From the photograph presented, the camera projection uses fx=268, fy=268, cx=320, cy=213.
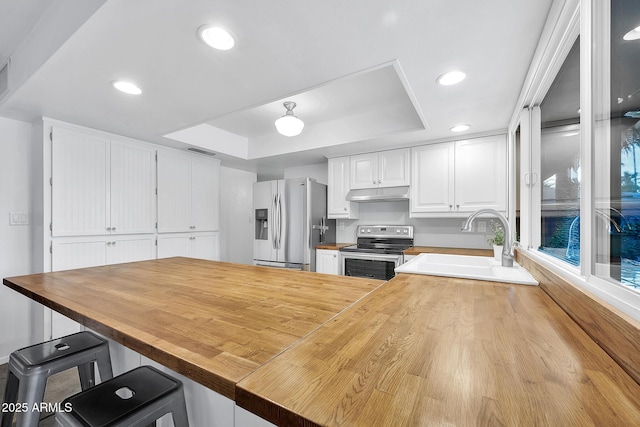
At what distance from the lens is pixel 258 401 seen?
46cm

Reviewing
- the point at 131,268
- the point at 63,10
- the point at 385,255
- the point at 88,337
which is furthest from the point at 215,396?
the point at 385,255

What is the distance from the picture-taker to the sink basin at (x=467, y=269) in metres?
1.37

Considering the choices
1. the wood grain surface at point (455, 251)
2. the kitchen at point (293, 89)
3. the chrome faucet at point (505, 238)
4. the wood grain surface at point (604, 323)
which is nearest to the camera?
the wood grain surface at point (604, 323)

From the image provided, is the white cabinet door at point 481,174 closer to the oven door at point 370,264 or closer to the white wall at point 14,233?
the oven door at point 370,264

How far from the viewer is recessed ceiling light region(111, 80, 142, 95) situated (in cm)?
187

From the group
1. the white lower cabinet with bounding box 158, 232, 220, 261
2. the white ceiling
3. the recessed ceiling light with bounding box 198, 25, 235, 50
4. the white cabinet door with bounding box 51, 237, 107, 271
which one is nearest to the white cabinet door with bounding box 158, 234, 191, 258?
the white lower cabinet with bounding box 158, 232, 220, 261

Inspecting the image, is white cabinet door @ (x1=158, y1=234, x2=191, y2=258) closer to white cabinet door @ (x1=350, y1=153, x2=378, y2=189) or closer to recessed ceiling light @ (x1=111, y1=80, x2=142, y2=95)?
recessed ceiling light @ (x1=111, y1=80, x2=142, y2=95)

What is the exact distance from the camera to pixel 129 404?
0.86 meters

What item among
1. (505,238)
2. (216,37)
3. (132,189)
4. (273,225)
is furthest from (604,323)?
(132,189)

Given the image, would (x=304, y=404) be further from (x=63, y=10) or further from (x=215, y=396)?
(x=63, y=10)

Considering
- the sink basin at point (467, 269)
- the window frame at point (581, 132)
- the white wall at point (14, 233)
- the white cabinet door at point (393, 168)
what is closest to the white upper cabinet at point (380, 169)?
the white cabinet door at point (393, 168)

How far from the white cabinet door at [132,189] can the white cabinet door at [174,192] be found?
98 mm

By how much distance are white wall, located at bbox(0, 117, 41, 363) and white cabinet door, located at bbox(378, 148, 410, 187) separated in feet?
12.3

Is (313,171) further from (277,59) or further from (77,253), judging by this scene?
(77,253)
